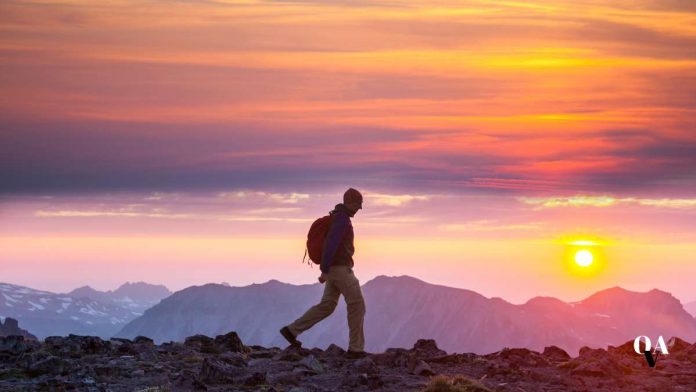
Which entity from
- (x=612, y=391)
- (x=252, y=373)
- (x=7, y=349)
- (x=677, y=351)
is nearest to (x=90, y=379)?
(x=252, y=373)

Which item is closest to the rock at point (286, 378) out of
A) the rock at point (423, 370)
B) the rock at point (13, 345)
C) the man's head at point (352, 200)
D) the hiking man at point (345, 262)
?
the rock at point (423, 370)

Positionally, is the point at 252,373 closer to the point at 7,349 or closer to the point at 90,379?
the point at 90,379

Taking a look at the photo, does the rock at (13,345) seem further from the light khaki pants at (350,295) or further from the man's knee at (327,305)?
the man's knee at (327,305)

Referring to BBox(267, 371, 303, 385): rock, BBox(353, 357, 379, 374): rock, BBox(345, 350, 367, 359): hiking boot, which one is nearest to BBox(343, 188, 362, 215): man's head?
BBox(345, 350, 367, 359): hiking boot

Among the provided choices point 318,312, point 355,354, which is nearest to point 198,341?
point 318,312

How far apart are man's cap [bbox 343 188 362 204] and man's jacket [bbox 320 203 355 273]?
19cm

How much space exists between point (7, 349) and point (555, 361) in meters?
12.3

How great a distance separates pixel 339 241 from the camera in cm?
2656

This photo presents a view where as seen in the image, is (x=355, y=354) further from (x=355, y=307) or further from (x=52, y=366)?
(x=52, y=366)

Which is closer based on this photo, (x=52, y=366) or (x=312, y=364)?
(x=52, y=366)

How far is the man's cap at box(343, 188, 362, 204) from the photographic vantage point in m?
26.6

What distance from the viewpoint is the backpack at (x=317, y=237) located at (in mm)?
27125

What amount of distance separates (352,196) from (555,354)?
625 cm

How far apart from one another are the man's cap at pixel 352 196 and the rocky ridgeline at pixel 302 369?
3.40 m
